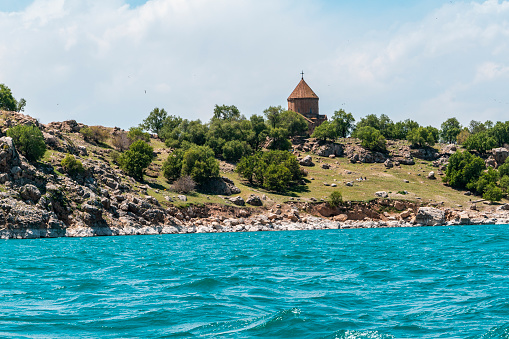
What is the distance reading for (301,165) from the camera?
382 feet

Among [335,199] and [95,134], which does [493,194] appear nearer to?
[335,199]

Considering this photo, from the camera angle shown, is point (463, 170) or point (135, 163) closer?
point (135, 163)

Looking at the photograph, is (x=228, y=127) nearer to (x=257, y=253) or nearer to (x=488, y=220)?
(x=488, y=220)

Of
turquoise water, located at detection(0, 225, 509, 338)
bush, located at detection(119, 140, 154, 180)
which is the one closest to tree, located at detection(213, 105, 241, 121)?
bush, located at detection(119, 140, 154, 180)

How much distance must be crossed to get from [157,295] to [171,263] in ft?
34.8

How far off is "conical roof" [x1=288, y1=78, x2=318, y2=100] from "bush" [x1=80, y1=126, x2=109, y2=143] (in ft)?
193

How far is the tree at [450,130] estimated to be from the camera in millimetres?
157750

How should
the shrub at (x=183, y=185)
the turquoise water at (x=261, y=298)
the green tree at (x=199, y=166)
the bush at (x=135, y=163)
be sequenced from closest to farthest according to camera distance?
1. the turquoise water at (x=261, y=298)
2. the bush at (x=135, y=163)
3. the shrub at (x=183, y=185)
4. the green tree at (x=199, y=166)

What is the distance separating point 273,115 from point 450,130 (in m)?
54.6

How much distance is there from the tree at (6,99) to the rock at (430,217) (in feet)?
257

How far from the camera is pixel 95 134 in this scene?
111 m

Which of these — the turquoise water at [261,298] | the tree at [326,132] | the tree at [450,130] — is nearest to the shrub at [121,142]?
the tree at [326,132]

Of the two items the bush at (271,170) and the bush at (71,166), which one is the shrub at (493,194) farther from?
the bush at (71,166)

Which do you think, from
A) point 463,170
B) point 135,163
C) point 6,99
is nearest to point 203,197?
point 135,163
